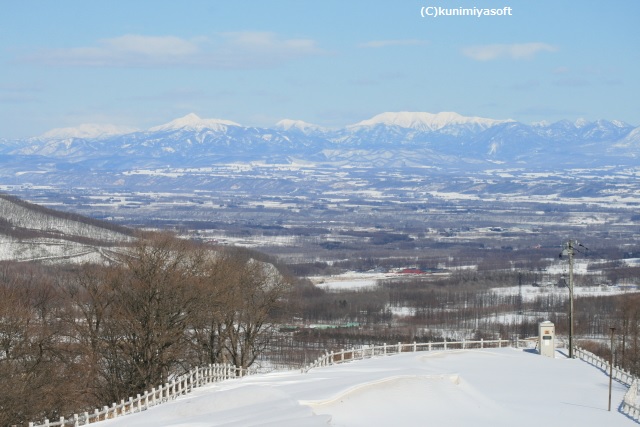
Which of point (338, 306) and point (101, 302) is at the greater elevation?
point (101, 302)

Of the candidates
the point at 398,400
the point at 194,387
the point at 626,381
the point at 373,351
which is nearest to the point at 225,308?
the point at 373,351

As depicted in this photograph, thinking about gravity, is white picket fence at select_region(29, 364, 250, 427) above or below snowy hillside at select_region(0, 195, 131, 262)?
above

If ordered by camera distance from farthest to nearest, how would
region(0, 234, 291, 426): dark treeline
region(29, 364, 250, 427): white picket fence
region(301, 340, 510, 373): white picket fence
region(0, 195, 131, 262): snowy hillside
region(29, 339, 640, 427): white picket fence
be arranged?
region(0, 195, 131, 262): snowy hillside, region(301, 340, 510, 373): white picket fence, region(0, 234, 291, 426): dark treeline, region(29, 339, 640, 427): white picket fence, region(29, 364, 250, 427): white picket fence

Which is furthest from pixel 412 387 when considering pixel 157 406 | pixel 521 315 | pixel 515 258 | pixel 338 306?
pixel 515 258

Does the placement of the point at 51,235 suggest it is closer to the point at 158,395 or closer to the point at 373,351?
the point at 373,351

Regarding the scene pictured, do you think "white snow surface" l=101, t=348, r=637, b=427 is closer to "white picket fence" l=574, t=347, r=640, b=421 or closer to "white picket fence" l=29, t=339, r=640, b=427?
"white picket fence" l=574, t=347, r=640, b=421

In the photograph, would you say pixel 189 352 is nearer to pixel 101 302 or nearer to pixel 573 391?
pixel 101 302

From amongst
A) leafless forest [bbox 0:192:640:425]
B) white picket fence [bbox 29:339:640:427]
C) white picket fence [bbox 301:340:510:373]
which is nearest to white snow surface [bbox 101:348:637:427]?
white picket fence [bbox 29:339:640:427]
